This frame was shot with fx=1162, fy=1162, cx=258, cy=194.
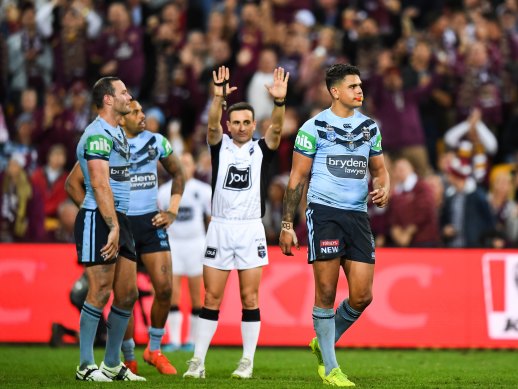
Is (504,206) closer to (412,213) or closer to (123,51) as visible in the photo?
(412,213)

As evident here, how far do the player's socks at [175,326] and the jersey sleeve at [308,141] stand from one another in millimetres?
6035

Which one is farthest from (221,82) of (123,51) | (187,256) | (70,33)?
(70,33)

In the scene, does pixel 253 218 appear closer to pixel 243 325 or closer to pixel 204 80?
pixel 243 325

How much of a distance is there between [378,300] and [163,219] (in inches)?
202

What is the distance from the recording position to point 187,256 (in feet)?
55.3

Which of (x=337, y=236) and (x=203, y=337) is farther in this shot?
(x=203, y=337)

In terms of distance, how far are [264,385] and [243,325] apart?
1.28m

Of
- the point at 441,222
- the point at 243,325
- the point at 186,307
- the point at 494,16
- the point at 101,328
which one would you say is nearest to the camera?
the point at 243,325

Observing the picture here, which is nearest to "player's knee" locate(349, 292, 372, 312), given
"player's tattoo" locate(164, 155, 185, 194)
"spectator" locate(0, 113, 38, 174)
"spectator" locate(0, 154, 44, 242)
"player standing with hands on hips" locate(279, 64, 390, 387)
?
"player standing with hands on hips" locate(279, 64, 390, 387)

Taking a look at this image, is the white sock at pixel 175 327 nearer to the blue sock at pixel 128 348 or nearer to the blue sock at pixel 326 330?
the blue sock at pixel 128 348

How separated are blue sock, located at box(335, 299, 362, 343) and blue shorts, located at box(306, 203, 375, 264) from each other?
0.59 meters

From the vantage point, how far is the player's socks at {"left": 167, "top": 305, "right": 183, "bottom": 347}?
53.5ft

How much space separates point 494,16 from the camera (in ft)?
70.6

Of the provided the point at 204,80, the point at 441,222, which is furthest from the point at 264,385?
the point at 204,80
